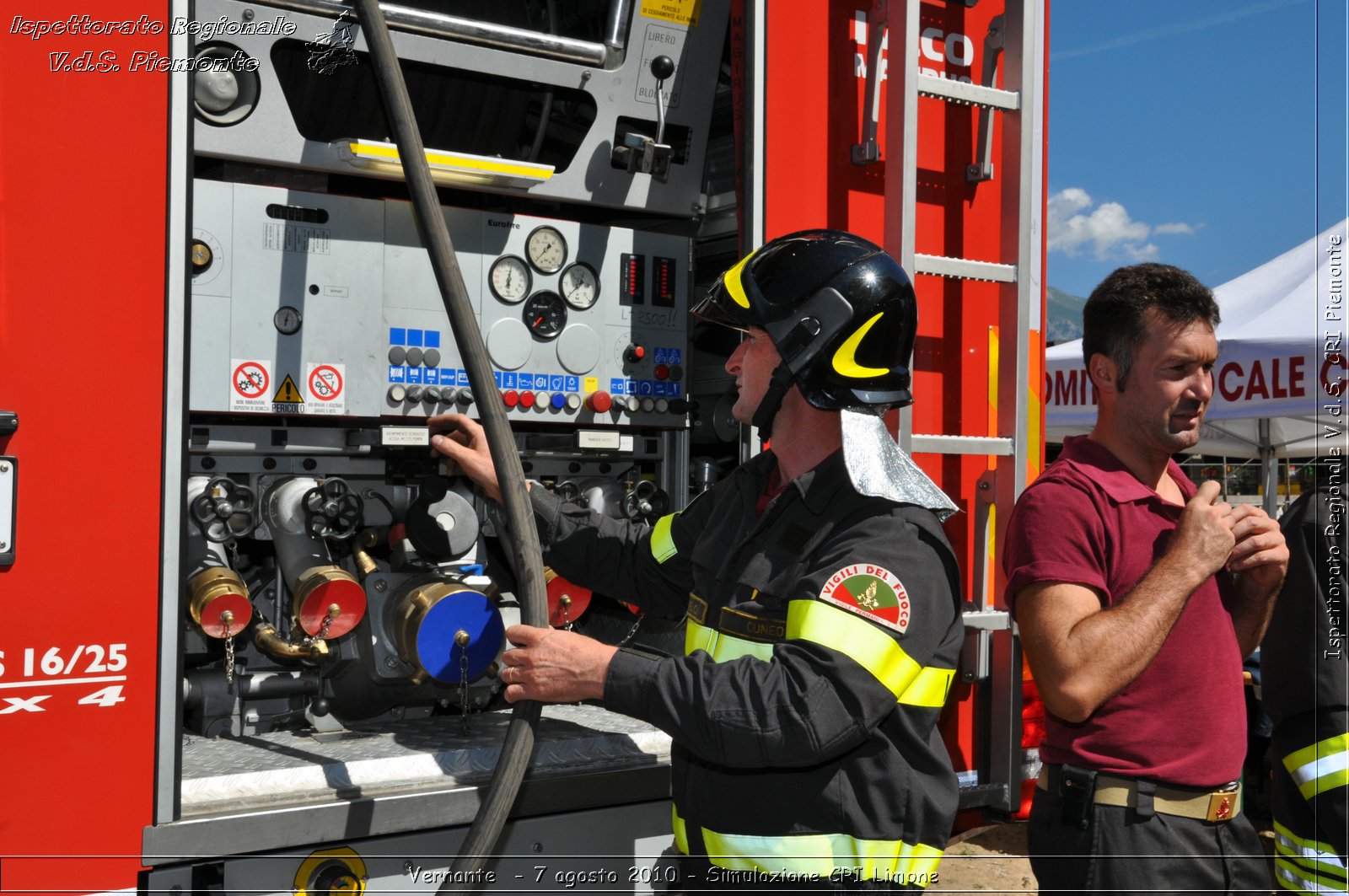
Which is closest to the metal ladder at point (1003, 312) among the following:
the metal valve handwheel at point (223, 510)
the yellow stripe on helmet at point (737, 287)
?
the yellow stripe on helmet at point (737, 287)

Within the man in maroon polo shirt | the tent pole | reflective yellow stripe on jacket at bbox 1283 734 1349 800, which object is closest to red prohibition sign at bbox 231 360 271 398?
the man in maroon polo shirt

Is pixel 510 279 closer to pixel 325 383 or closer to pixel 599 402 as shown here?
pixel 599 402

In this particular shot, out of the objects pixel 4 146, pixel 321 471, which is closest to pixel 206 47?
pixel 4 146

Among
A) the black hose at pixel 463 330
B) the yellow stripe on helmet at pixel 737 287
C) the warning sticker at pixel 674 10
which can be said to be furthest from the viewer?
the warning sticker at pixel 674 10

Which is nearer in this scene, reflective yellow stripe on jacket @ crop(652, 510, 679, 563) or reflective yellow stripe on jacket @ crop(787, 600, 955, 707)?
reflective yellow stripe on jacket @ crop(787, 600, 955, 707)

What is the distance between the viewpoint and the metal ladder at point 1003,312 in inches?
122

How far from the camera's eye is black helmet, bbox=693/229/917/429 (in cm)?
196

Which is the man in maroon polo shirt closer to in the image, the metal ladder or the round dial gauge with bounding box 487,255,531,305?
the metal ladder

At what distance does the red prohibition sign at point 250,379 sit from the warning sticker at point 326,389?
0.36ft

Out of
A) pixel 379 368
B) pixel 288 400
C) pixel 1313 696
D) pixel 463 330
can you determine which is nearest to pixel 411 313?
pixel 379 368

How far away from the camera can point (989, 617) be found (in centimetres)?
310

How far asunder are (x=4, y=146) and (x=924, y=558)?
1.82 metres

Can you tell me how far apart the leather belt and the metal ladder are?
1.05 m

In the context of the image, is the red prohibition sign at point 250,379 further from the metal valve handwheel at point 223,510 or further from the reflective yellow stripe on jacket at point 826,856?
the reflective yellow stripe on jacket at point 826,856
